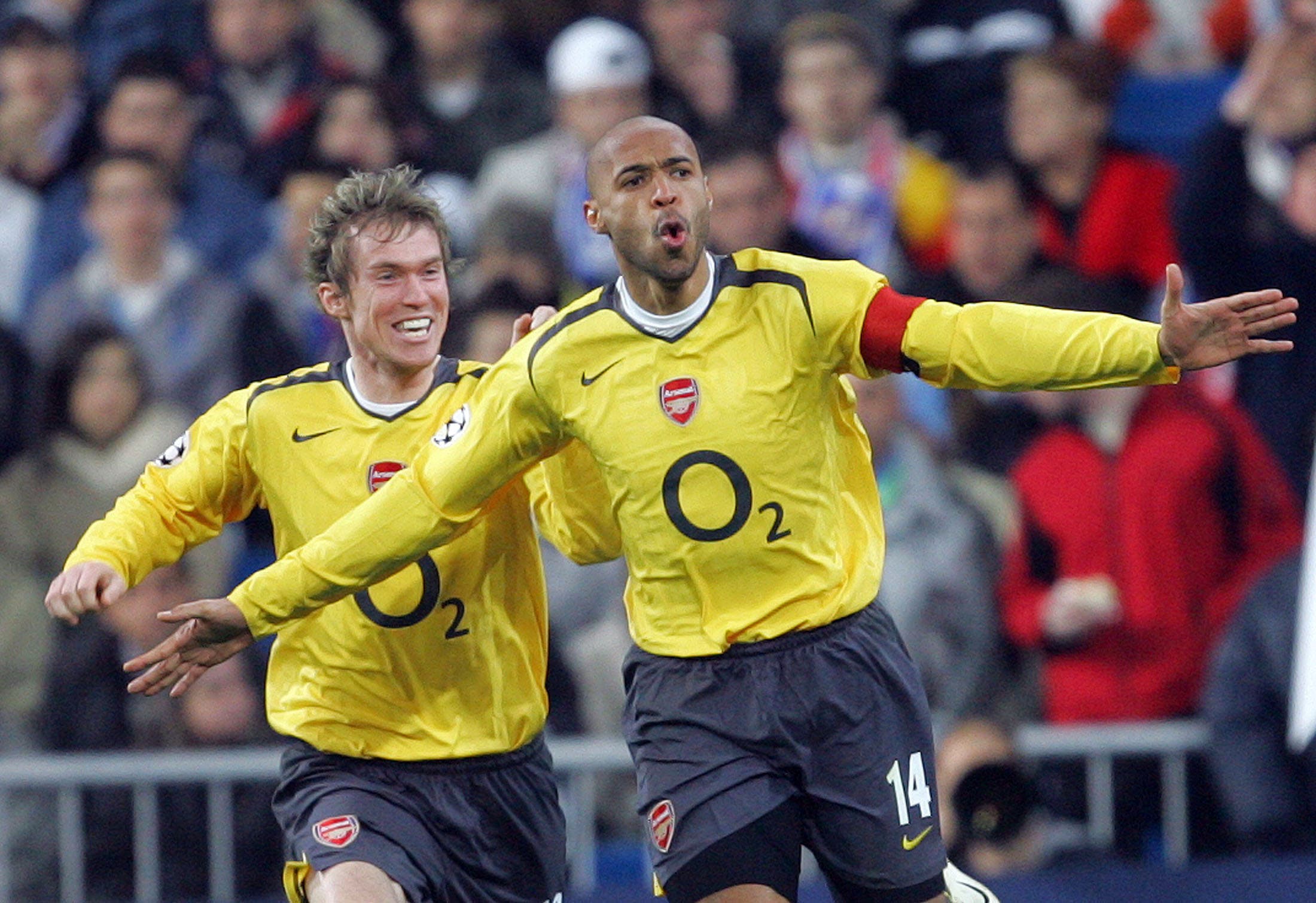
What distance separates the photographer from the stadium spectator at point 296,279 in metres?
8.29

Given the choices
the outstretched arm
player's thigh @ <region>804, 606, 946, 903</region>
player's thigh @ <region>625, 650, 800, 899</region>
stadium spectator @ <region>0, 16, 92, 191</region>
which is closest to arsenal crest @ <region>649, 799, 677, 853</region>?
player's thigh @ <region>625, 650, 800, 899</region>

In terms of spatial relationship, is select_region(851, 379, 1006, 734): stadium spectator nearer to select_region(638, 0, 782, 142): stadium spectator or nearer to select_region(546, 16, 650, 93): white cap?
select_region(638, 0, 782, 142): stadium spectator

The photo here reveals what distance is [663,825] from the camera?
4.69m

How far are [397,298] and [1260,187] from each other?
167 inches

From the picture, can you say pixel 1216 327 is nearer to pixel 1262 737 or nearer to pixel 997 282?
pixel 1262 737

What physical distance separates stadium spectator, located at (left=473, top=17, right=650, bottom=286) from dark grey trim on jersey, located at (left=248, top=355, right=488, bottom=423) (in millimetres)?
3149

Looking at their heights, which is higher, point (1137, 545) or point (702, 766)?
point (1137, 545)

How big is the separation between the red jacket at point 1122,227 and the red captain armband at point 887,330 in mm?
3833

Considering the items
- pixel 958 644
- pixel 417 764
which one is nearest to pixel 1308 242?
pixel 958 644

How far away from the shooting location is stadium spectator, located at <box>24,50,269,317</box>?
8633 millimetres

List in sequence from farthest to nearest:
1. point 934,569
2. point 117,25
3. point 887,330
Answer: point 117,25, point 934,569, point 887,330

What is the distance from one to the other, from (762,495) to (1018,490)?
3.22m

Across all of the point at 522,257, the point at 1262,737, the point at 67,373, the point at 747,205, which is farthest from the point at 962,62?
the point at 67,373

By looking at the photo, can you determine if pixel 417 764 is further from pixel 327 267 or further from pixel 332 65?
pixel 332 65
